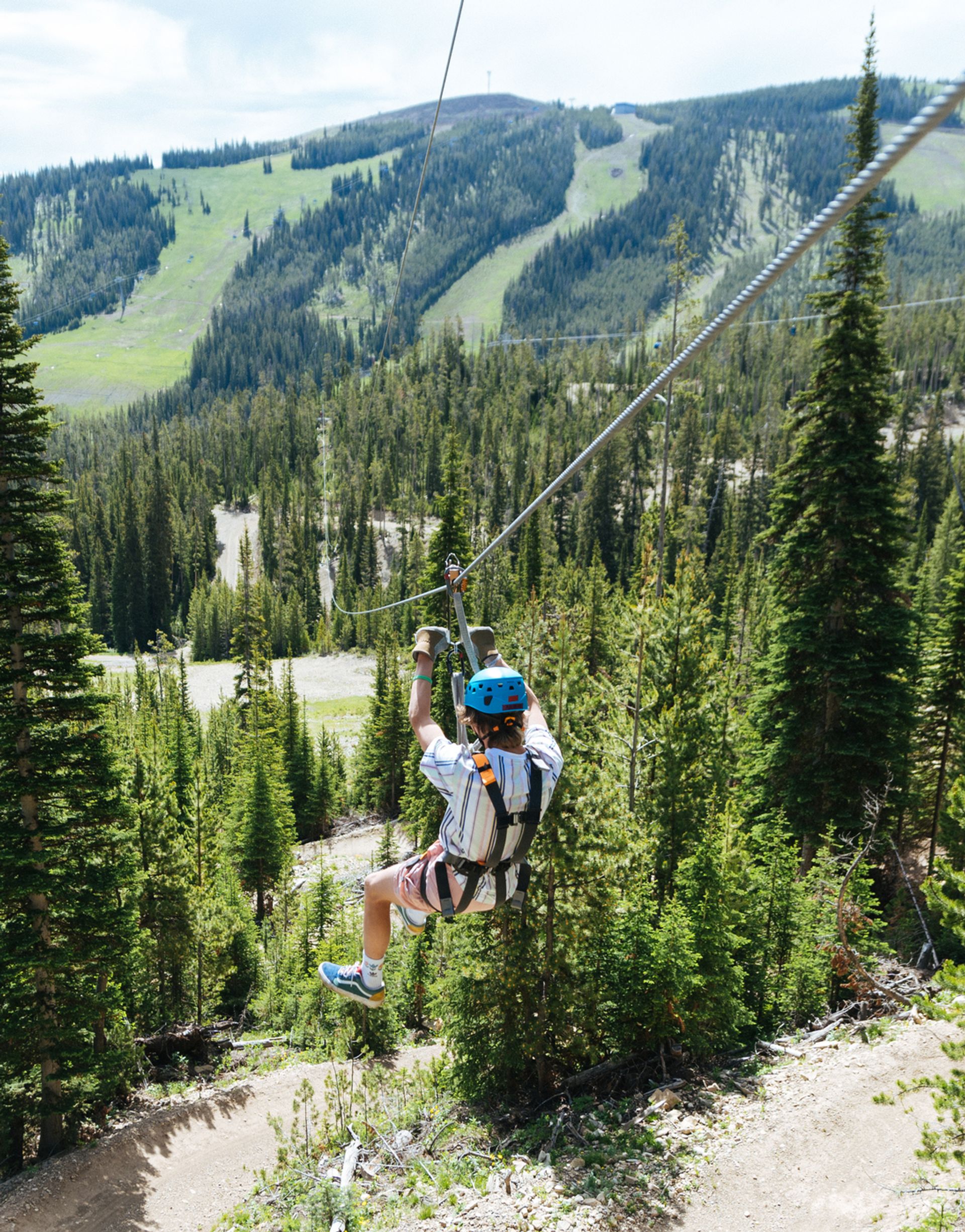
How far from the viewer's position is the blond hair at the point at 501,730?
5031 mm

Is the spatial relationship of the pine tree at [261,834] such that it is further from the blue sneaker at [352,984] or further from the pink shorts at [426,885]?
the pink shorts at [426,885]

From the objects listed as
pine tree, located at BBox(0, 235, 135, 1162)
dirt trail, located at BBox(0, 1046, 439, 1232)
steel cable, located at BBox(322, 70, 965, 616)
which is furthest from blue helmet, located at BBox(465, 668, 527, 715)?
dirt trail, located at BBox(0, 1046, 439, 1232)

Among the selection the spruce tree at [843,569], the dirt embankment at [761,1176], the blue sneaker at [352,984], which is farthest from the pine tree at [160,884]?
the blue sneaker at [352,984]

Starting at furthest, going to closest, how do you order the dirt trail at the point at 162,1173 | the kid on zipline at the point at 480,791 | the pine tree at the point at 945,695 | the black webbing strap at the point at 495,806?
the pine tree at the point at 945,695, the dirt trail at the point at 162,1173, the kid on zipline at the point at 480,791, the black webbing strap at the point at 495,806

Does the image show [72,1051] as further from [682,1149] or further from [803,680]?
[803,680]

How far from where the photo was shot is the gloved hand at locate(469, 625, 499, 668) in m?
5.88

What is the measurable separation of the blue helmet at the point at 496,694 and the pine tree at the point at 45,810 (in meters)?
13.3

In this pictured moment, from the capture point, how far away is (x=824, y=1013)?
47.7 feet

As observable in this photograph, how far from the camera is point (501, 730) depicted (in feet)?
16.6

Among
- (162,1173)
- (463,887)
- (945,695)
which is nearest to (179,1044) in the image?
(162,1173)

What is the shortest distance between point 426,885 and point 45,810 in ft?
45.6

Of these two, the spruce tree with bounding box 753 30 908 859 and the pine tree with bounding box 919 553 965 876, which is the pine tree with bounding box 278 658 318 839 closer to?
the spruce tree with bounding box 753 30 908 859

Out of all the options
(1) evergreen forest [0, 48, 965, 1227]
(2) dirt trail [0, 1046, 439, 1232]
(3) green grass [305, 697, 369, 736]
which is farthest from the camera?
(3) green grass [305, 697, 369, 736]

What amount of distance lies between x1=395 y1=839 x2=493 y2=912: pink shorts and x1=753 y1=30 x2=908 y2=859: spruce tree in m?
16.8
